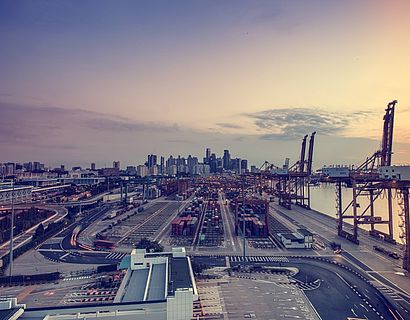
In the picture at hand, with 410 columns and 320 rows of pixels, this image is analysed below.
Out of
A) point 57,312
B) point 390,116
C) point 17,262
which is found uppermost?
point 390,116

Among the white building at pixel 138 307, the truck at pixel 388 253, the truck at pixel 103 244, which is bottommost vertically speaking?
the truck at pixel 103 244

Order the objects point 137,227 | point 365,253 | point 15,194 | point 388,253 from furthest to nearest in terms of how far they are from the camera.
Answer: point 15,194 < point 137,227 < point 365,253 < point 388,253

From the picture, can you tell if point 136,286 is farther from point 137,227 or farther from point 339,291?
point 137,227

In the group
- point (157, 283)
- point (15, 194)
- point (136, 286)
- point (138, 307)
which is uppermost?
point (15, 194)

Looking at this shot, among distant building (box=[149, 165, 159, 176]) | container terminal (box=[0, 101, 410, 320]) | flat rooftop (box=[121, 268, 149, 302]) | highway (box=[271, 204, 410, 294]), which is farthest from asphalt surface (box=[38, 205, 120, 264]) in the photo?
distant building (box=[149, 165, 159, 176])

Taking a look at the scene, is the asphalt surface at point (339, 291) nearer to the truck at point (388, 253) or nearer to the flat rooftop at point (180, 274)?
the truck at point (388, 253)

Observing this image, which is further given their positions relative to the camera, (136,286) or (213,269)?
(213,269)

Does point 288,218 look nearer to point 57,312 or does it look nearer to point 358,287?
point 358,287

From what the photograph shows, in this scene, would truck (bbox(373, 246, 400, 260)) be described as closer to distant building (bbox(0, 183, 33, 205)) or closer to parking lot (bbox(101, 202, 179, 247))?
parking lot (bbox(101, 202, 179, 247))

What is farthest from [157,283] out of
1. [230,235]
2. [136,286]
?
[230,235]

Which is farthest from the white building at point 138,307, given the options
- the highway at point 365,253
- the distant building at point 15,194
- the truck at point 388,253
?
the distant building at point 15,194

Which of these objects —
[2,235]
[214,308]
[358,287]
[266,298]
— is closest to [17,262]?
[2,235]
